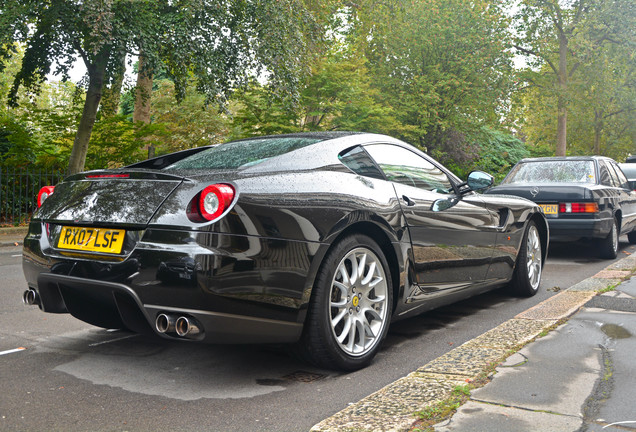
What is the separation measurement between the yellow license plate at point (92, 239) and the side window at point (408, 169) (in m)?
1.73

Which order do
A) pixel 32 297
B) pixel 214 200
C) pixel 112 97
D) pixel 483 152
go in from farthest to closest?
pixel 483 152
pixel 112 97
pixel 32 297
pixel 214 200

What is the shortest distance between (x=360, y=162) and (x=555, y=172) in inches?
264

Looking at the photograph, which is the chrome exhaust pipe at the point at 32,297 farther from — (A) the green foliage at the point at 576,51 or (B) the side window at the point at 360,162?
(A) the green foliage at the point at 576,51

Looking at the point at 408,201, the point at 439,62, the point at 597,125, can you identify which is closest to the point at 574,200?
the point at 408,201

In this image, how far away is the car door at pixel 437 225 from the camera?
418 centimetres

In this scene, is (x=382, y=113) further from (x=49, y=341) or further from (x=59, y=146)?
(x=49, y=341)

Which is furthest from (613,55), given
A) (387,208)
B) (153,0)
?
(387,208)

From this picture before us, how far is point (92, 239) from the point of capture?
3281 mm

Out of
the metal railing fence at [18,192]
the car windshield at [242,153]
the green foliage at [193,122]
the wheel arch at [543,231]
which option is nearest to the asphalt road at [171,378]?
the car windshield at [242,153]

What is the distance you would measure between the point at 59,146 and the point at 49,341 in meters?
13.6

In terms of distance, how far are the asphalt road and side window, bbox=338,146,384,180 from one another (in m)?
1.16

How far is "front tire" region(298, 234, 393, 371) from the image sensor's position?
3.40 metres

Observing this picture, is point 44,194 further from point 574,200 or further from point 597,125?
point 597,125

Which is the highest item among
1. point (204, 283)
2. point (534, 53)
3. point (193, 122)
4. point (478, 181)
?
point (534, 53)
